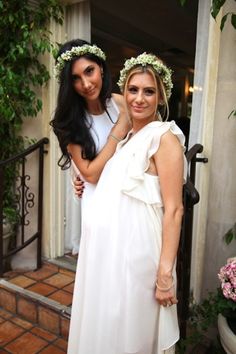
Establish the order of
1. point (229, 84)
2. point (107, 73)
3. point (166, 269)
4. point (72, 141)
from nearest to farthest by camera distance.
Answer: point (166, 269), point (72, 141), point (107, 73), point (229, 84)

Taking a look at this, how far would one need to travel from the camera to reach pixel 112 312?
1270mm

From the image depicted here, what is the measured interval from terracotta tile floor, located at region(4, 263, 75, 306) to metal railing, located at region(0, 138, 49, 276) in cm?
9

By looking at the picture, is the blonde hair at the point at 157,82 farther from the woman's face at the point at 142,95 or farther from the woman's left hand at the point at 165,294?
the woman's left hand at the point at 165,294

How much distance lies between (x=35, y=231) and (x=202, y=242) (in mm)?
1495

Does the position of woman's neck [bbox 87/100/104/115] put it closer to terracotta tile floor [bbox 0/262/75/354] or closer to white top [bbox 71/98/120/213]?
white top [bbox 71/98/120/213]

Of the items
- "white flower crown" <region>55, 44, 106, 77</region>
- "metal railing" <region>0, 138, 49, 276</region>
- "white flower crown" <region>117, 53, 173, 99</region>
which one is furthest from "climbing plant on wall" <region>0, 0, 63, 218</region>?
"white flower crown" <region>117, 53, 173, 99</region>

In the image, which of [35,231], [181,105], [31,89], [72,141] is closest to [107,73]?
[72,141]

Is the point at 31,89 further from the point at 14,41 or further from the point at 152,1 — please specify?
the point at 152,1

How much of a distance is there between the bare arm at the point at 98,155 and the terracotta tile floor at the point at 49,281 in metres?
1.24

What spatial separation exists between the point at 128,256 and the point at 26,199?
1.79 m

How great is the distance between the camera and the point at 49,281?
8.47 ft

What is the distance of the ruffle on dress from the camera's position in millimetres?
1190

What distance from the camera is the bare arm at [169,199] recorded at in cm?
117

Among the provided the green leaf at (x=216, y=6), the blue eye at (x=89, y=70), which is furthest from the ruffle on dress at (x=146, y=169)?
the green leaf at (x=216, y=6)
